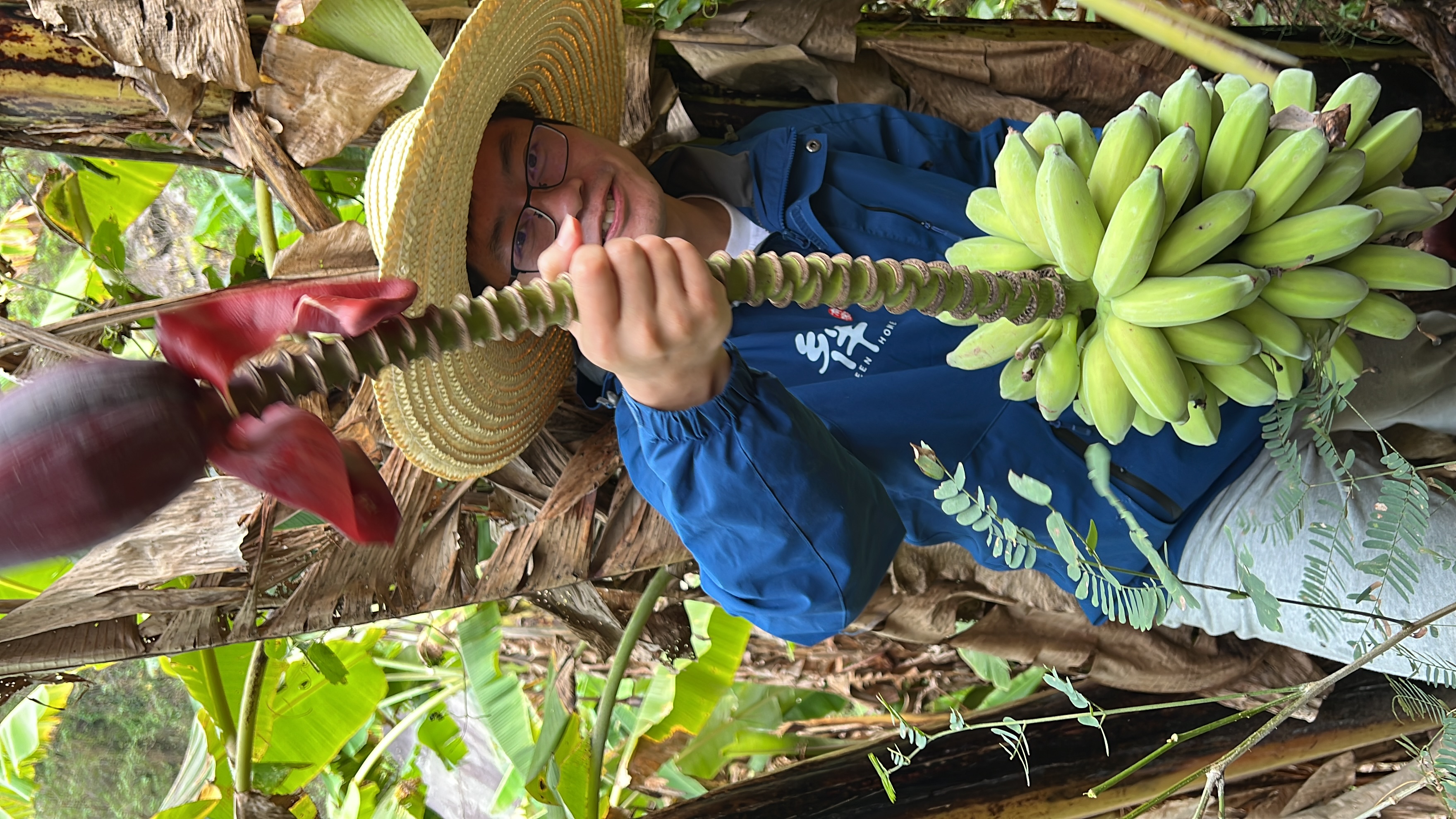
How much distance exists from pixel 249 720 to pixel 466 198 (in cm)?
99

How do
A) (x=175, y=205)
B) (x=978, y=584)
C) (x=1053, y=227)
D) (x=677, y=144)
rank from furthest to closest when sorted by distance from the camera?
1. (x=175, y=205)
2. (x=978, y=584)
3. (x=677, y=144)
4. (x=1053, y=227)

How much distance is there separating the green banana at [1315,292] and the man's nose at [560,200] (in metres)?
0.77

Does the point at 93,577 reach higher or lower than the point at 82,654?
higher

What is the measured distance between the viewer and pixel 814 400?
3.62ft

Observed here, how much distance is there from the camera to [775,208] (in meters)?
Answer: 1.19

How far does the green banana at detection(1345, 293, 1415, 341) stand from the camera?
0.67m

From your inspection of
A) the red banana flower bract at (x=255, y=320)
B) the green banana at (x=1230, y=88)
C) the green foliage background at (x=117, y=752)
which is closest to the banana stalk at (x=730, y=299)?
the red banana flower bract at (x=255, y=320)

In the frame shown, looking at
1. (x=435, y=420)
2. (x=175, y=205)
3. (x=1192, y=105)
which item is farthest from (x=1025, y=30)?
(x=175, y=205)

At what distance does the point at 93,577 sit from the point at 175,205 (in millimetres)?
1857

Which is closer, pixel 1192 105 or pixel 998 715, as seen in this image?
pixel 1192 105

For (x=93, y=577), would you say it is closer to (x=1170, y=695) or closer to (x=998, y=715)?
(x=998, y=715)

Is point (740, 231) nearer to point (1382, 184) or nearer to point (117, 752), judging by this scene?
point (1382, 184)

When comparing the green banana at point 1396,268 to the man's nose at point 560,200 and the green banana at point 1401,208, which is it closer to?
the green banana at point 1401,208

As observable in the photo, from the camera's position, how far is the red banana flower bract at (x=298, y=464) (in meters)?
0.35
